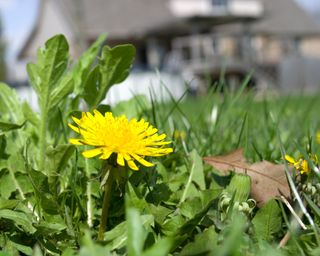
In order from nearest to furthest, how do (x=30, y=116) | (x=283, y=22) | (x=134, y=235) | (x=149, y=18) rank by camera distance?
(x=134, y=235) → (x=30, y=116) → (x=149, y=18) → (x=283, y=22)

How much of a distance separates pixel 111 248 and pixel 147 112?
0.75 metres

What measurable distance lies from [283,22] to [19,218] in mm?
36268

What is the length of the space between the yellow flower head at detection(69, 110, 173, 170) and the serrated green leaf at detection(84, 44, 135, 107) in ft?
1.00

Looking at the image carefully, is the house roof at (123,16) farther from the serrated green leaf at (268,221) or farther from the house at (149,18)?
the serrated green leaf at (268,221)

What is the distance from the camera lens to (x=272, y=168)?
1127 millimetres

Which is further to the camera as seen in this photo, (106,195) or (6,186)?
(6,186)

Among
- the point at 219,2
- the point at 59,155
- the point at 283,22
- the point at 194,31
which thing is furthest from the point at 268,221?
the point at 283,22

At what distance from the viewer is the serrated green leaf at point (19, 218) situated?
941 mm

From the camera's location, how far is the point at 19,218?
37.4 inches

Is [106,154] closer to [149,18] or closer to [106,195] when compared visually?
[106,195]

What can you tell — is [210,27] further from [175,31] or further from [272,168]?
[272,168]

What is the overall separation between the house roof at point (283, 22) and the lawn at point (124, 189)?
31.6 m

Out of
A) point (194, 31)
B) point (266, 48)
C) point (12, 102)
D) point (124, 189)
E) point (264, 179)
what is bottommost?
point (266, 48)

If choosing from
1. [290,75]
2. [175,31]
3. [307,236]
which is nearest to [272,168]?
[307,236]
